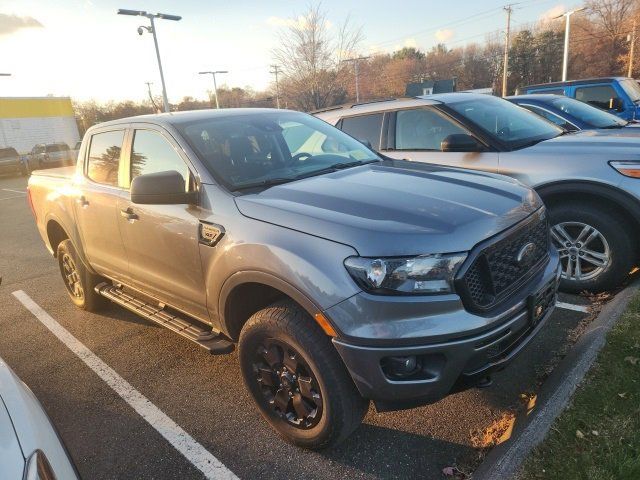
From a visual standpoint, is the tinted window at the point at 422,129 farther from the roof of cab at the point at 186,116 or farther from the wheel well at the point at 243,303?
the wheel well at the point at 243,303

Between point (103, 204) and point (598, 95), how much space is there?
37.5 feet

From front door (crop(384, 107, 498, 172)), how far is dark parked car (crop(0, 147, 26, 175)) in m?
25.8

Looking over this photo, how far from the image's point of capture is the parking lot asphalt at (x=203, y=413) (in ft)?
8.38

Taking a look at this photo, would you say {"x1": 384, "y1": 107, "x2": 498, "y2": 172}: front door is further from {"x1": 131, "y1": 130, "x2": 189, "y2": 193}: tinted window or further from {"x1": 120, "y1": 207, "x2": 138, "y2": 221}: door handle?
{"x1": 120, "y1": 207, "x2": 138, "y2": 221}: door handle

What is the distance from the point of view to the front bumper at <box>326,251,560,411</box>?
204cm

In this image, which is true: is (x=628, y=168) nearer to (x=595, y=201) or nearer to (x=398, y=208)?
(x=595, y=201)

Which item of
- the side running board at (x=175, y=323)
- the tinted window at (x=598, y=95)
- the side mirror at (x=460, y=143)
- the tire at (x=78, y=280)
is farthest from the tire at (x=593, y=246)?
the tinted window at (x=598, y=95)

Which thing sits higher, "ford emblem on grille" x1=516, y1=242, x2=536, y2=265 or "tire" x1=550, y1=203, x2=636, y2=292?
"ford emblem on grille" x1=516, y1=242, x2=536, y2=265

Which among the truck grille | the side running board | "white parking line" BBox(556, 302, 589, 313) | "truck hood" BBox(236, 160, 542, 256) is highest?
"truck hood" BBox(236, 160, 542, 256)

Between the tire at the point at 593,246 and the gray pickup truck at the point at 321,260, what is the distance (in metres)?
1.46

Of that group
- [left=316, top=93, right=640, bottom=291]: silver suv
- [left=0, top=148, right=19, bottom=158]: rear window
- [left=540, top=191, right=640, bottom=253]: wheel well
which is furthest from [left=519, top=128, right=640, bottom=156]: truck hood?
[left=0, top=148, right=19, bottom=158]: rear window

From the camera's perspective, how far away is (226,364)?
364 centimetres

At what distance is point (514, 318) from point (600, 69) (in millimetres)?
68711

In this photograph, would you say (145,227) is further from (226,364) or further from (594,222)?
(594,222)
